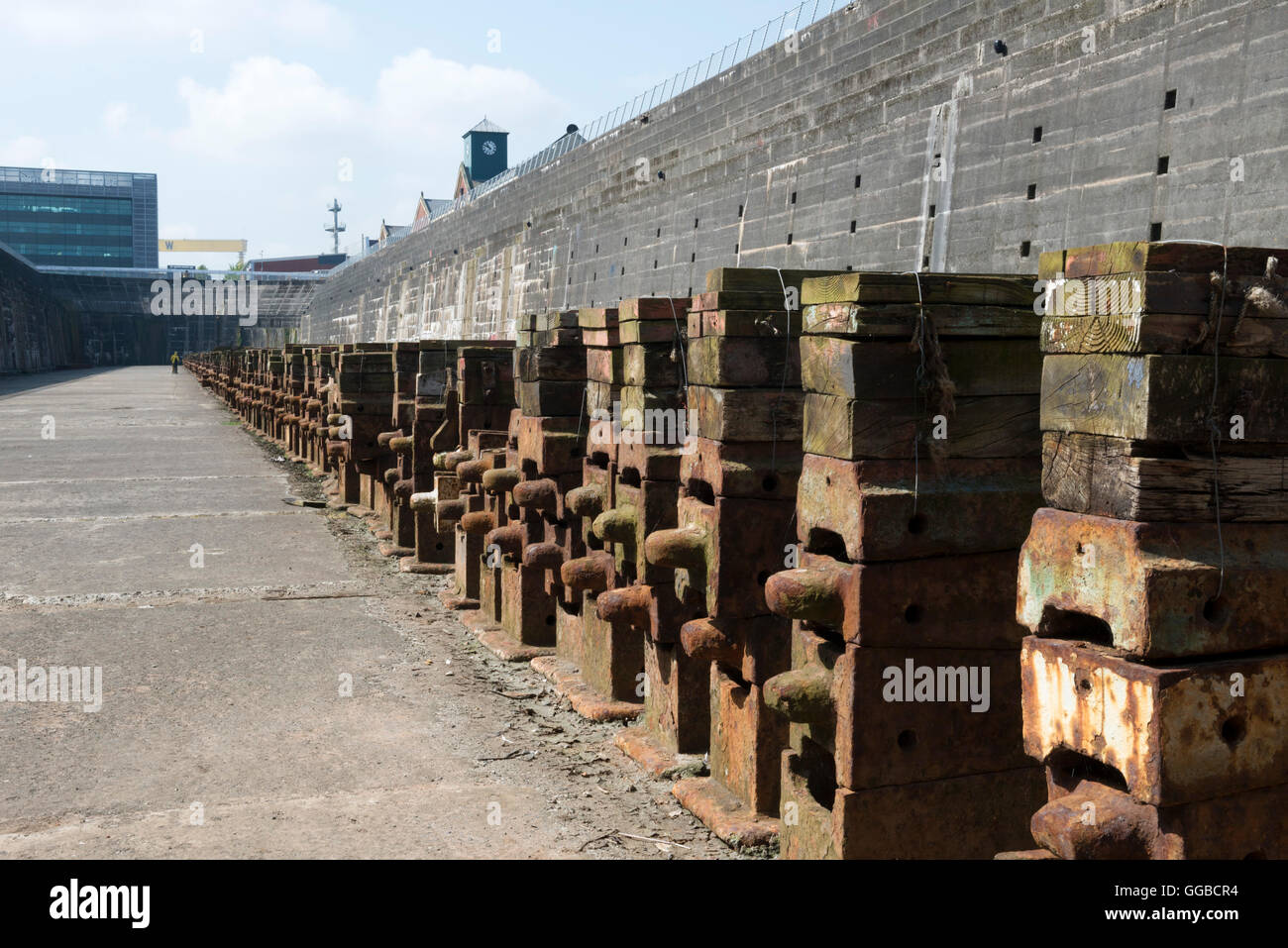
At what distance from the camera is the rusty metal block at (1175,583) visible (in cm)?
315

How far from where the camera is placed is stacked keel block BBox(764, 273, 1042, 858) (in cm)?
418

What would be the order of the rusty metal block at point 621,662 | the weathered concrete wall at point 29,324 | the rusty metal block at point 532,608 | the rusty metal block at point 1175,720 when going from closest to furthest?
1. the rusty metal block at point 1175,720
2. the rusty metal block at point 621,662
3. the rusty metal block at point 532,608
4. the weathered concrete wall at point 29,324

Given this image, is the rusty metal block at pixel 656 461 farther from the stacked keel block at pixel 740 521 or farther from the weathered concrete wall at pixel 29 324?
the weathered concrete wall at pixel 29 324

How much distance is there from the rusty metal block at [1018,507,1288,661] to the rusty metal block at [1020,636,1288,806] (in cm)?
7

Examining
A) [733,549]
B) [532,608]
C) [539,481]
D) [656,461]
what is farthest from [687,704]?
[532,608]

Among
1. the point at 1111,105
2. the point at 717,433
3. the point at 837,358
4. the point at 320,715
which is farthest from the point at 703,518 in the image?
the point at 1111,105

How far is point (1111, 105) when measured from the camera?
1555cm

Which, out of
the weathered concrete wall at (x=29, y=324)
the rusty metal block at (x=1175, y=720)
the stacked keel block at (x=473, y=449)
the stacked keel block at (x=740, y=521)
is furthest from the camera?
the weathered concrete wall at (x=29, y=324)

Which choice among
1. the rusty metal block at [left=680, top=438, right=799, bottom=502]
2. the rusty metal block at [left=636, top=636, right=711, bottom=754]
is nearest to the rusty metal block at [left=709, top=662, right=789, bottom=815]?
the rusty metal block at [left=636, top=636, right=711, bottom=754]

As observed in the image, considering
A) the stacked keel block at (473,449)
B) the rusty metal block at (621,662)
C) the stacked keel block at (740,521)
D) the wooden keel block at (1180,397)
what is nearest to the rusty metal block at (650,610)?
the stacked keel block at (740,521)

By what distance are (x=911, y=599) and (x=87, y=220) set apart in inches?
5464

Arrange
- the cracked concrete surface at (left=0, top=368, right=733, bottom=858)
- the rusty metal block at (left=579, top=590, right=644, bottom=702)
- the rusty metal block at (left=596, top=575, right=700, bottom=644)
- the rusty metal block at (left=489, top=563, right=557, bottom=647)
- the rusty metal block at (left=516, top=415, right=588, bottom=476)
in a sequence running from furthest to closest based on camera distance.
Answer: the rusty metal block at (left=489, top=563, right=557, bottom=647), the rusty metal block at (left=516, top=415, right=588, bottom=476), the rusty metal block at (left=579, top=590, right=644, bottom=702), the rusty metal block at (left=596, top=575, right=700, bottom=644), the cracked concrete surface at (left=0, top=368, right=733, bottom=858)

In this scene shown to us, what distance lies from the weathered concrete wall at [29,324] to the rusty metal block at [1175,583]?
221ft

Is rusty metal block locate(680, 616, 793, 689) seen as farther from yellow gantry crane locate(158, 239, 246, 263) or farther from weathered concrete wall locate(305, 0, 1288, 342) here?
yellow gantry crane locate(158, 239, 246, 263)
